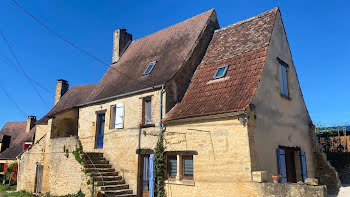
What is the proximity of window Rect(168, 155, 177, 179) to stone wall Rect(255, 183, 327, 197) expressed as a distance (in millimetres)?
3771

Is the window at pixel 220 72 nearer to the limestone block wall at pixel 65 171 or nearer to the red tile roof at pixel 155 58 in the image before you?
the red tile roof at pixel 155 58

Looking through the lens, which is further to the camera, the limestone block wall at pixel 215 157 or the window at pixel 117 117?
the window at pixel 117 117

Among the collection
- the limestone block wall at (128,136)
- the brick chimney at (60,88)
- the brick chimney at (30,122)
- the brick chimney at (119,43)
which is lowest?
the limestone block wall at (128,136)

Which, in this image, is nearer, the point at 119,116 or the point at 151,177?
the point at 151,177

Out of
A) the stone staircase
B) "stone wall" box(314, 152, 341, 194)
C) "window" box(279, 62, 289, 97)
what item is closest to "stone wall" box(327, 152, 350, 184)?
"stone wall" box(314, 152, 341, 194)

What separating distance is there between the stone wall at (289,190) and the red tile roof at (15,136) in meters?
26.7

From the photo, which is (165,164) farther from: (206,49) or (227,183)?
(206,49)

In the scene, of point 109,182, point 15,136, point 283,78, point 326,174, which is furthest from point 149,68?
point 15,136

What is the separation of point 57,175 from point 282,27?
1396cm

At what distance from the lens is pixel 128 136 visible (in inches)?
515

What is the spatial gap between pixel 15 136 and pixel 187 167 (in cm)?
2850

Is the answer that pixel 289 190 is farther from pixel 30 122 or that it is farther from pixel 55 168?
pixel 30 122

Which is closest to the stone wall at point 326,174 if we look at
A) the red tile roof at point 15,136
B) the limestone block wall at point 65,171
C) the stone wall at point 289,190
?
the stone wall at point 289,190

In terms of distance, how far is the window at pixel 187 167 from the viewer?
10.6 metres
